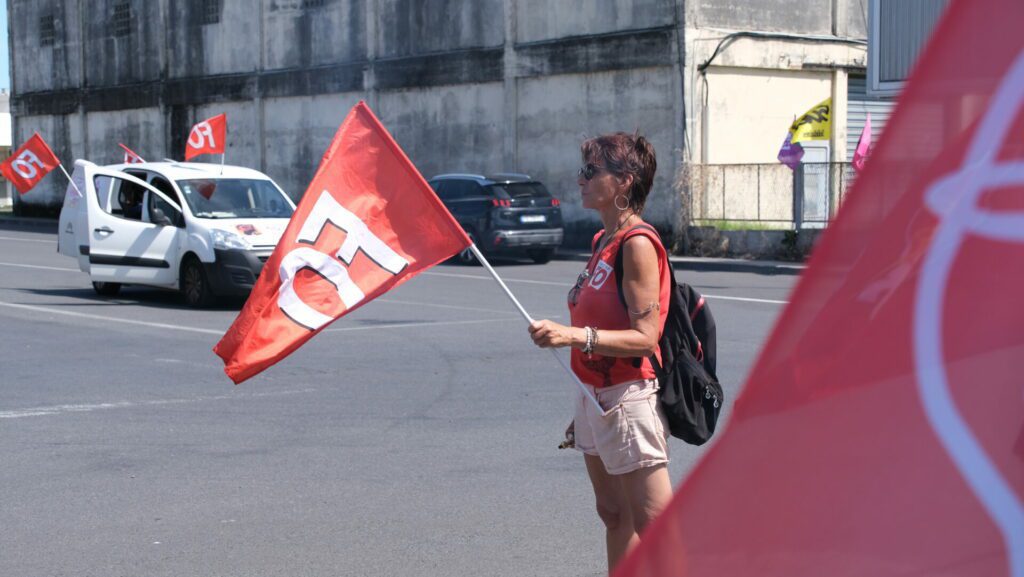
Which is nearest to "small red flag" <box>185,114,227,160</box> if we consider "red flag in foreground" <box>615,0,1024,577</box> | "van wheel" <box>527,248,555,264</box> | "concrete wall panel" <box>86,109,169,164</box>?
"van wheel" <box>527,248,555,264</box>

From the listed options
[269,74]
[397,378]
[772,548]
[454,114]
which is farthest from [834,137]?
[772,548]

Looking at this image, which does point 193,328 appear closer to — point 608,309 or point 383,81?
point 608,309

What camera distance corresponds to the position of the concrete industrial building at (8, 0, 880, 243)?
2780cm

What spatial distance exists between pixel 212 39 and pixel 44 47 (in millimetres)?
10006

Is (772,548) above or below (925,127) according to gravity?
below

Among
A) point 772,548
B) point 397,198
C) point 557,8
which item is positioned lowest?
point 772,548

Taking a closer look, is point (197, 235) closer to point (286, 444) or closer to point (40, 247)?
point (286, 444)

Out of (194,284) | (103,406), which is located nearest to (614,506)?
(103,406)

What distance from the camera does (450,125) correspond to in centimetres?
3212

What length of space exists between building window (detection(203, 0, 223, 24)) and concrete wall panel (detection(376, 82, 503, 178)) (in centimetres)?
739

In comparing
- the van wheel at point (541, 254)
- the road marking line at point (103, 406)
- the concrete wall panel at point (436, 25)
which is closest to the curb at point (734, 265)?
the van wheel at point (541, 254)

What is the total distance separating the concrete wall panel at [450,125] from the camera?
31188mm

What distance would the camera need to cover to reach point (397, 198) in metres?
4.56

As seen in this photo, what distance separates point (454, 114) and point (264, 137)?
721 centimetres
